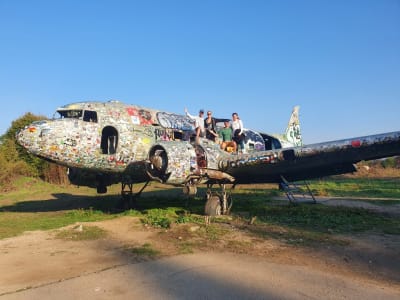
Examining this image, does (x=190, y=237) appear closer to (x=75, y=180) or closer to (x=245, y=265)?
(x=245, y=265)

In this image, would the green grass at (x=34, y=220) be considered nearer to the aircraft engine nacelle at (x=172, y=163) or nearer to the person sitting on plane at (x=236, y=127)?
the aircraft engine nacelle at (x=172, y=163)

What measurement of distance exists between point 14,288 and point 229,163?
725 centimetres

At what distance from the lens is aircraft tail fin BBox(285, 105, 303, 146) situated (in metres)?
19.1

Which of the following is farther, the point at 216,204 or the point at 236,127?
the point at 236,127

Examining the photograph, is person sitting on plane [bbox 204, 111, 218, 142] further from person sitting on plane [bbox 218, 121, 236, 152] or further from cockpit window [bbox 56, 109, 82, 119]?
cockpit window [bbox 56, 109, 82, 119]

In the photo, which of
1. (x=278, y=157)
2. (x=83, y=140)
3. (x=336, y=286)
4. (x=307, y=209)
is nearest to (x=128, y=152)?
(x=83, y=140)

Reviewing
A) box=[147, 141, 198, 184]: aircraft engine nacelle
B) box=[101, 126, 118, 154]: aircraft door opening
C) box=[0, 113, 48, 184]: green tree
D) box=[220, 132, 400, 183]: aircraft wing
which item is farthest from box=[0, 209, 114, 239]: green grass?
box=[0, 113, 48, 184]: green tree

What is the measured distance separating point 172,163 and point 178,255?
3633 millimetres

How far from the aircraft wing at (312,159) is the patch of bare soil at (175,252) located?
2.46m

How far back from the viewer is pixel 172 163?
9547 mm

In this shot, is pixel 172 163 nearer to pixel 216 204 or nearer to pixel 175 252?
pixel 216 204

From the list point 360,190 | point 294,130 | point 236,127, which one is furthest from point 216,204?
point 360,190

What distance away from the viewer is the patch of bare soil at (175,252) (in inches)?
208

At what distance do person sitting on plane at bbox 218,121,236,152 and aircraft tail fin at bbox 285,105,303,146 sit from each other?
6.85 metres
